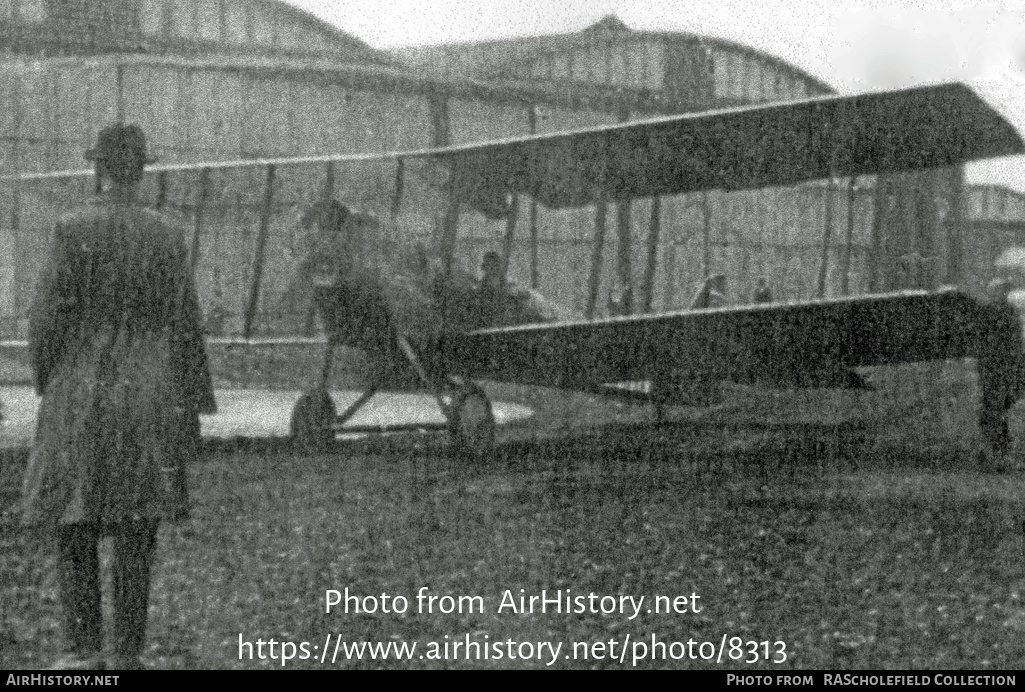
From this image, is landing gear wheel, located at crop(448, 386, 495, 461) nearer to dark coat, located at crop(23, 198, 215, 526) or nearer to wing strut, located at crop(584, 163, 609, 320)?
wing strut, located at crop(584, 163, 609, 320)

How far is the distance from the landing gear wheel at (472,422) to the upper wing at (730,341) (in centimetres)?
27

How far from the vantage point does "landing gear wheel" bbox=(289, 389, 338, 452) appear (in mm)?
11812

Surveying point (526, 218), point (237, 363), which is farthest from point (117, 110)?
point (526, 218)

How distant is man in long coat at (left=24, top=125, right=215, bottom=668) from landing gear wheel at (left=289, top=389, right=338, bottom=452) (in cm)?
731

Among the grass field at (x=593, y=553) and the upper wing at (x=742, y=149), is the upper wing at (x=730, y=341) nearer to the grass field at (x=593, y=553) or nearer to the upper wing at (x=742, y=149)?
the grass field at (x=593, y=553)

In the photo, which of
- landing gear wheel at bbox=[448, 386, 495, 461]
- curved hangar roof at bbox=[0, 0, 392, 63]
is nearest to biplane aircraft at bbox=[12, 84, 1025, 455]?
landing gear wheel at bbox=[448, 386, 495, 461]

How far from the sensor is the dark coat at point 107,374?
14.2ft

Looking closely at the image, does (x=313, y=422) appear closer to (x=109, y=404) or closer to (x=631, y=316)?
(x=631, y=316)

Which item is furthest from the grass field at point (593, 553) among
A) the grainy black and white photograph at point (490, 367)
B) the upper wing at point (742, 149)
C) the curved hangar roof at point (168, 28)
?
the curved hangar roof at point (168, 28)

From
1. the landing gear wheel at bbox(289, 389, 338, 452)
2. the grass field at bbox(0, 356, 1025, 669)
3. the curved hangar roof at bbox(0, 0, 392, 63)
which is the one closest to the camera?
the grass field at bbox(0, 356, 1025, 669)

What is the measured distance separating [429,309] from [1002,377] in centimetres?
436

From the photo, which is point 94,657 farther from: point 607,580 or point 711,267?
point 711,267

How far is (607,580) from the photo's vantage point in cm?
586

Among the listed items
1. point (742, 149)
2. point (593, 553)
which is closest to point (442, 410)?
point (742, 149)
